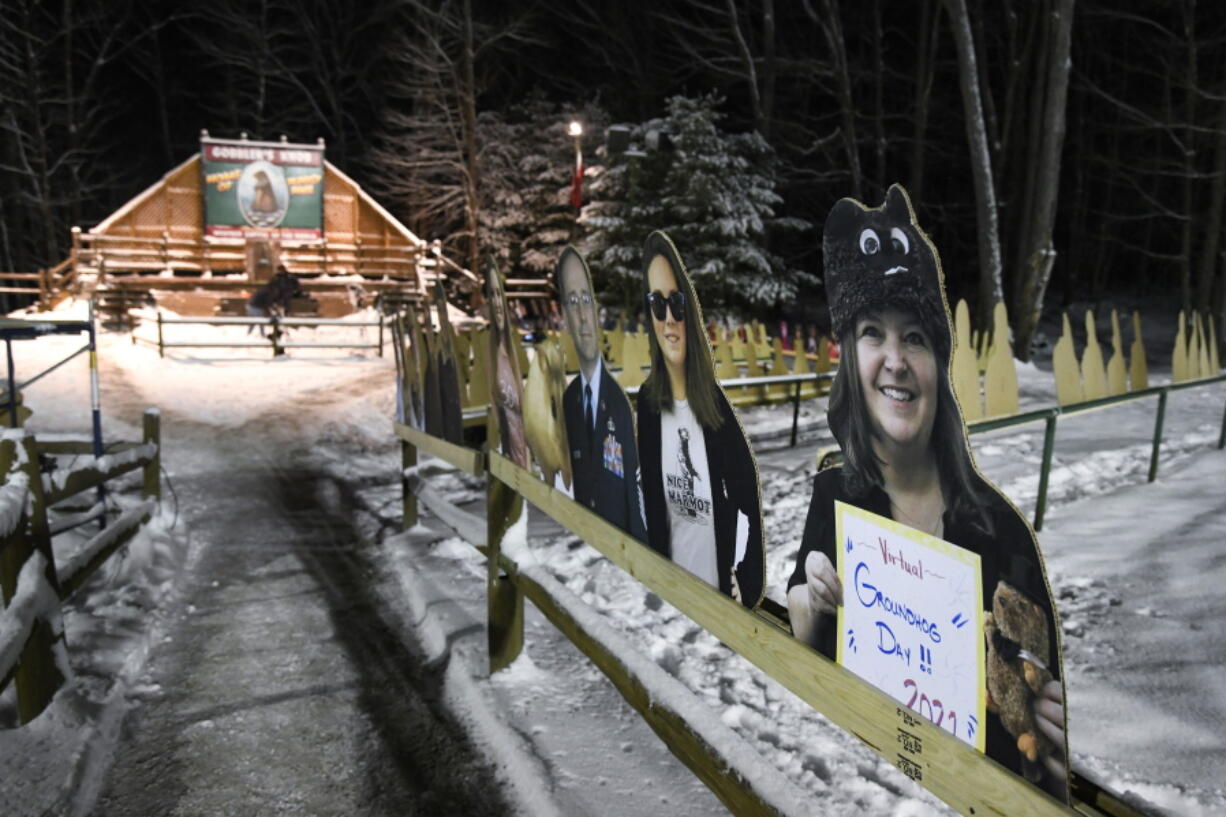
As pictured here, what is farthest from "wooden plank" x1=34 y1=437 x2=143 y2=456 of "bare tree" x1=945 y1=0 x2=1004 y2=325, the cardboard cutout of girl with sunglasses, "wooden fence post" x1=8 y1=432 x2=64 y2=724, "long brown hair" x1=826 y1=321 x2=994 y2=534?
"bare tree" x1=945 y1=0 x2=1004 y2=325

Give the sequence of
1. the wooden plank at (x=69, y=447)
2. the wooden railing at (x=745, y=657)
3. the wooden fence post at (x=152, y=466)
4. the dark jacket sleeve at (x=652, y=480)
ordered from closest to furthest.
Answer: the wooden railing at (x=745, y=657) < the dark jacket sleeve at (x=652, y=480) < the wooden plank at (x=69, y=447) < the wooden fence post at (x=152, y=466)

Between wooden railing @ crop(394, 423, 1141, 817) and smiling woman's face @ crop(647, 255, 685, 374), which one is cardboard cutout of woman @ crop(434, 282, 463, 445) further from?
smiling woman's face @ crop(647, 255, 685, 374)

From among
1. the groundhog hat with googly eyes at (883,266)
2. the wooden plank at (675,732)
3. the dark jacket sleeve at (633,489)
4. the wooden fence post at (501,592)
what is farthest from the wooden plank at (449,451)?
the groundhog hat with googly eyes at (883,266)

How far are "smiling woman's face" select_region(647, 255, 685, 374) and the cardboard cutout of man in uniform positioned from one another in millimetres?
432

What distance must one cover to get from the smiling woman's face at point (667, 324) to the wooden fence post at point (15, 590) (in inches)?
113

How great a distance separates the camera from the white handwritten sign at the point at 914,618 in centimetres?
158

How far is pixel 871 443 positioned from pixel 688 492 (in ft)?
2.64

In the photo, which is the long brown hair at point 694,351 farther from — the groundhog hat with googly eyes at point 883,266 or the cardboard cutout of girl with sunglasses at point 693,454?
the groundhog hat with googly eyes at point 883,266

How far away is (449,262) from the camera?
27219mm

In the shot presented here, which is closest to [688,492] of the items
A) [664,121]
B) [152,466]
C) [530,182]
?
[152,466]

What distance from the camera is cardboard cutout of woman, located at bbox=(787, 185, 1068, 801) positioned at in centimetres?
146

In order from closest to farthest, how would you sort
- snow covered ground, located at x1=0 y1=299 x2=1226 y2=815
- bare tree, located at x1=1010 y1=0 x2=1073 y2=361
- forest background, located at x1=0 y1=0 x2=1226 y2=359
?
snow covered ground, located at x1=0 y1=299 x2=1226 y2=815, bare tree, located at x1=1010 y1=0 x2=1073 y2=361, forest background, located at x1=0 y1=0 x2=1226 y2=359

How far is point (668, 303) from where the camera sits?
239 centimetres

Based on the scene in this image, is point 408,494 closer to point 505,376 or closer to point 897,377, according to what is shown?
point 505,376
